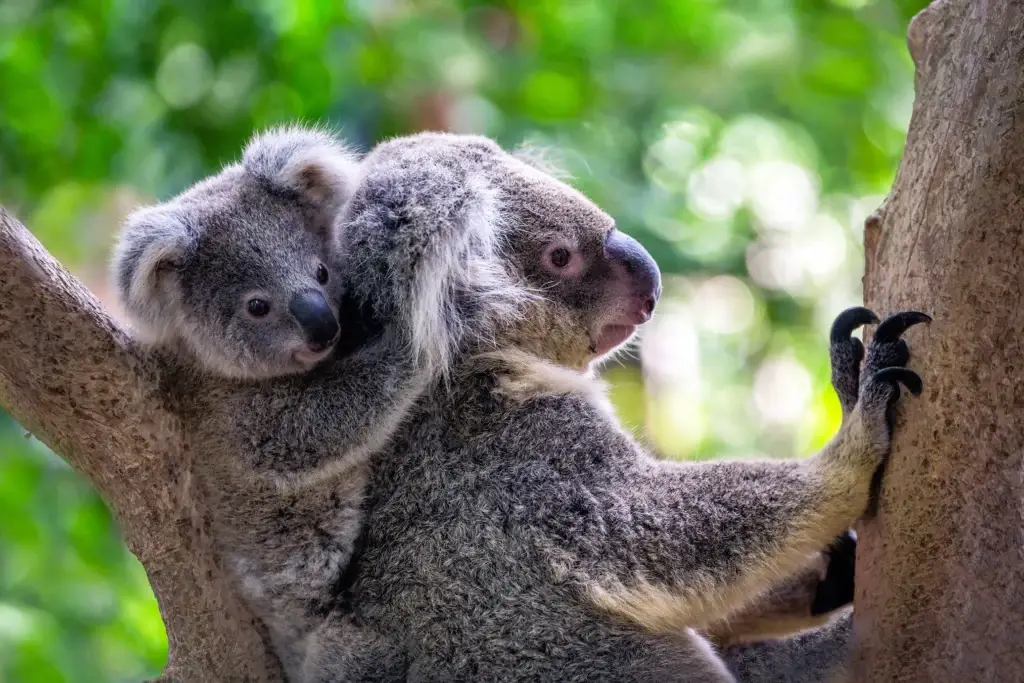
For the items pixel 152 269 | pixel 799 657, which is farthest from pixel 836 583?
pixel 152 269

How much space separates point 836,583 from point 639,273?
1005 millimetres

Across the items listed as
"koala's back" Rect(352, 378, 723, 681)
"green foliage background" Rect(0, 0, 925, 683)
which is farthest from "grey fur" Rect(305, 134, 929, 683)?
"green foliage background" Rect(0, 0, 925, 683)

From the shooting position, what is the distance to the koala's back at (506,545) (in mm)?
2359

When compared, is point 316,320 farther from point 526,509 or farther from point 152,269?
point 526,509

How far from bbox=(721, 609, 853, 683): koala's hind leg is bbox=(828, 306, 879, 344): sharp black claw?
2.29 ft

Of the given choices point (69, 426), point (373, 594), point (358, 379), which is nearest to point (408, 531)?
point (373, 594)

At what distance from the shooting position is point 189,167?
440cm

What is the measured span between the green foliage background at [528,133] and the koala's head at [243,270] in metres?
1.19

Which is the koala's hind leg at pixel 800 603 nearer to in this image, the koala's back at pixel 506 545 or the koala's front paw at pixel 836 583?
the koala's front paw at pixel 836 583

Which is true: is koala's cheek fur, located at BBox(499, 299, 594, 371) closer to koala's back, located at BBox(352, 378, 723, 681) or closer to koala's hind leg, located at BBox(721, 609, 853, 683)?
koala's back, located at BBox(352, 378, 723, 681)

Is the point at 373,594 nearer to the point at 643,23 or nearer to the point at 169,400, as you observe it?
the point at 169,400

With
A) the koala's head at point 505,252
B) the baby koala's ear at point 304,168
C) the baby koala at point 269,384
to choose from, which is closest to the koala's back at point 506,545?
the baby koala at point 269,384

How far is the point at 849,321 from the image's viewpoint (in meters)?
2.38

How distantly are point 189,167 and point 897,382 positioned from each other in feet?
10.6
